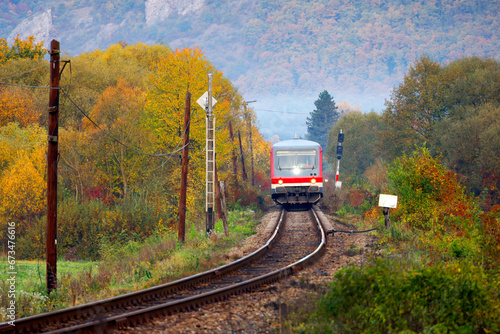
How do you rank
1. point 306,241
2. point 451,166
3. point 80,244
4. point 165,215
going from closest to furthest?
point 306,241
point 80,244
point 165,215
point 451,166

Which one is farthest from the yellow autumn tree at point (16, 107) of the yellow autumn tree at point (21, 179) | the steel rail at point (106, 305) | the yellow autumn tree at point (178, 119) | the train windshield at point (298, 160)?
the steel rail at point (106, 305)

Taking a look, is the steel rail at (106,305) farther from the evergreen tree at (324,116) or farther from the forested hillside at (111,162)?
the evergreen tree at (324,116)

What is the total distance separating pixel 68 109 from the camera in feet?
145

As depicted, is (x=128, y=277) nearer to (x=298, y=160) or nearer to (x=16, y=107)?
(x=298, y=160)

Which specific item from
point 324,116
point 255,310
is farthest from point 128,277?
point 324,116

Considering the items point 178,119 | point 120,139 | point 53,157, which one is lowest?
point 53,157

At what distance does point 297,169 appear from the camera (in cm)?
2567

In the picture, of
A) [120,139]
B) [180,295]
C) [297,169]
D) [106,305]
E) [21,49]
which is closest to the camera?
[106,305]

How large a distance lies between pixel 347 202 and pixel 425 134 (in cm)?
1639

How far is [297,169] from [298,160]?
0.49 metres

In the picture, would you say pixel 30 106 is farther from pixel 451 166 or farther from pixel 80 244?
pixel 451 166

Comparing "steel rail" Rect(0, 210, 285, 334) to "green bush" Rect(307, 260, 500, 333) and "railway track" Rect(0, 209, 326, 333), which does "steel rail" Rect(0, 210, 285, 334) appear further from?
"green bush" Rect(307, 260, 500, 333)

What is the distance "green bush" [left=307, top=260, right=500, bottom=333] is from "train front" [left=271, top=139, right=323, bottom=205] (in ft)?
61.4

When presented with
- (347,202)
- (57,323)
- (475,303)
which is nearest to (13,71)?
(347,202)
